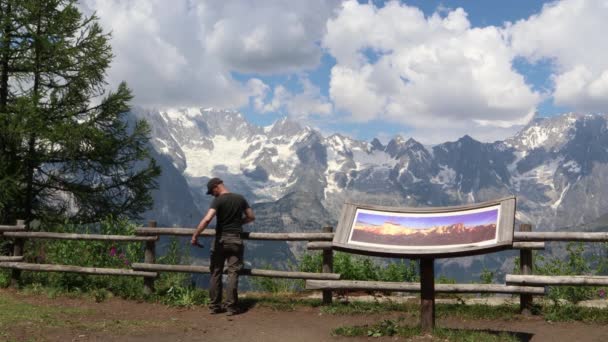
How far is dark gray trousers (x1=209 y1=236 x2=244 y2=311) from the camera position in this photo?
11.0 metres

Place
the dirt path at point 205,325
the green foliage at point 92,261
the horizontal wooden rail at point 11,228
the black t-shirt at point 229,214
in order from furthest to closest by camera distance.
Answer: the horizontal wooden rail at point 11,228 → the green foliage at point 92,261 → the black t-shirt at point 229,214 → the dirt path at point 205,325

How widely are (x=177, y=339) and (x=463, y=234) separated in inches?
193

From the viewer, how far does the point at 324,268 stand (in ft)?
38.8

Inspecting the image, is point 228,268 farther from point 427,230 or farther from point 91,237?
point 427,230

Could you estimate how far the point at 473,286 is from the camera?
10.5 metres

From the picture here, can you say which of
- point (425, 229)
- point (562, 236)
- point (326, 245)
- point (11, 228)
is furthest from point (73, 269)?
point (562, 236)

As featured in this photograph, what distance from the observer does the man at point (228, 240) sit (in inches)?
431

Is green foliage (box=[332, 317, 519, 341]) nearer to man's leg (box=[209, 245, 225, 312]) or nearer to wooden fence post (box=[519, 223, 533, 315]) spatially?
wooden fence post (box=[519, 223, 533, 315])

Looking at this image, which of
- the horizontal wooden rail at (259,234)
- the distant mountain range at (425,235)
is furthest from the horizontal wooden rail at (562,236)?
the horizontal wooden rail at (259,234)

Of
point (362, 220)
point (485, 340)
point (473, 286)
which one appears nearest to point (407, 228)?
point (362, 220)

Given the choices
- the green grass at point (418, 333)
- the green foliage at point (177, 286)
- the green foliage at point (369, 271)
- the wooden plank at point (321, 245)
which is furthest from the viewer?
the green foliage at point (369, 271)

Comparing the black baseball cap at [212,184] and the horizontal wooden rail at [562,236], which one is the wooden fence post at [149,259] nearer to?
the black baseball cap at [212,184]

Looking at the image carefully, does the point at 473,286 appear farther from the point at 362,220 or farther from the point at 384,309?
the point at 362,220

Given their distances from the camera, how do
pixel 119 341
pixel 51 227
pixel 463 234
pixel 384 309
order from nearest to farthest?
pixel 463 234 < pixel 119 341 < pixel 384 309 < pixel 51 227
